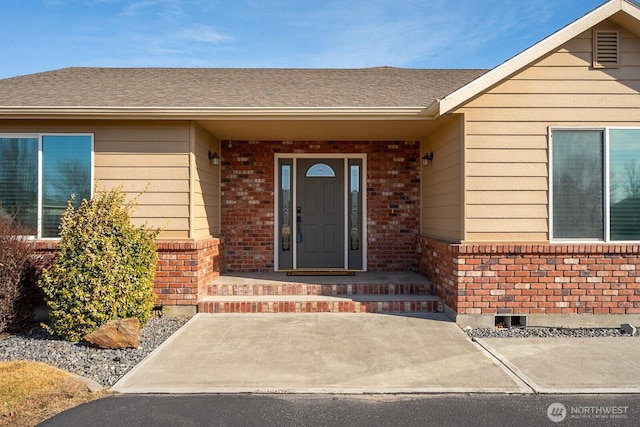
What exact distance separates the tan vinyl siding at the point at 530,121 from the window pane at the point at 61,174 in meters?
5.39

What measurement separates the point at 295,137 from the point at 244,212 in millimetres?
1692

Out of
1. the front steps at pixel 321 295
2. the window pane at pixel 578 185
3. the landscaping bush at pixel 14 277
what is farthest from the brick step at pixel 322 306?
the landscaping bush at pixel 14 277

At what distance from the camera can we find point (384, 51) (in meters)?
13.1

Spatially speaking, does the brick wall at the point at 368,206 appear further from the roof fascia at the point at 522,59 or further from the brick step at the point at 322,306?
the roof fascia at the point at 522,59

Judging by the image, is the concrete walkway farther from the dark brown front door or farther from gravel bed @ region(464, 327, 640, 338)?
the dark brown front door

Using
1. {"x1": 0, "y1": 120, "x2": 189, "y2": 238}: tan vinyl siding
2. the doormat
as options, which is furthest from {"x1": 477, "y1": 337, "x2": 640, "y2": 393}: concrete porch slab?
{"x1": 0, "y1": 120, "x2": 189, "y2": 238}: tan vinyl siding

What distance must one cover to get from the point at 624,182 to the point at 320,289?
4361 millimetres

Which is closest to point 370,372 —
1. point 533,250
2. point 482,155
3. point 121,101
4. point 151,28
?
point 533,250

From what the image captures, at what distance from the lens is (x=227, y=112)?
5801 mm

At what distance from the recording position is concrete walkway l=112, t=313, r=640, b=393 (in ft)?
11.9

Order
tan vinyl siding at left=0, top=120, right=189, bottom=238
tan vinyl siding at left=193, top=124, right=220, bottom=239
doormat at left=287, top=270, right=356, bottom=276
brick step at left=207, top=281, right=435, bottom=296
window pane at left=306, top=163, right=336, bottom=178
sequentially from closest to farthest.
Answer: tan vinyl siding at left=0, top=120, right=189, bottom=238
tan vinyl siding at left=193, top=124, right=220, bottom=239
brick step at left=207, top=281, right=435, bottom=296
doormat at left=287, top=270, right=356, bottom=276
window pane at left=306, top=163, right=336, bottom=178

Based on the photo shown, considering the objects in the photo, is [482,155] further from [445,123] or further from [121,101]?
[121,101]

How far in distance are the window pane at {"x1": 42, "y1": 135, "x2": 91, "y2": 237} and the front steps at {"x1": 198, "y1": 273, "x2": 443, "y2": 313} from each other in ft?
7.84

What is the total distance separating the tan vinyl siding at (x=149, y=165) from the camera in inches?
235
